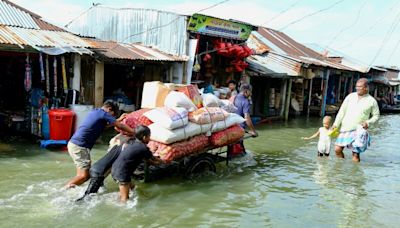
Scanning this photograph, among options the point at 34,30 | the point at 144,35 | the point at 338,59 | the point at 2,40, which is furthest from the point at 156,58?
the point at 338,59

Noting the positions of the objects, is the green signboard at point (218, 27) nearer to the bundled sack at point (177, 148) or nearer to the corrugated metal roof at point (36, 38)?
the corrugated metal roof at point (36, 38)

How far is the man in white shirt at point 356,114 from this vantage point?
Result: 834 centimetres

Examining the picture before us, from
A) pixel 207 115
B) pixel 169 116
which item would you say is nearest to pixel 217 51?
pixel 207 115

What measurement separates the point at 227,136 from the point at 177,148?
4.38 feet

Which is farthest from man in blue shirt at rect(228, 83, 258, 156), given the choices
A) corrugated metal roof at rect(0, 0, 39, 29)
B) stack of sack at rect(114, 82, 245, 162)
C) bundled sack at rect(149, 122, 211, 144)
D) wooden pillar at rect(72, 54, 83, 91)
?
A: corrugated metal roof at rect(0, 0, 39, 29)

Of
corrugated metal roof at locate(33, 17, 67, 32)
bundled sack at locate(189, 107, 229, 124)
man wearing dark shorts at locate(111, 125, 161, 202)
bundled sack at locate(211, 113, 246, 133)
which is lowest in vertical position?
man wearing dark shorts at locate(111, 125, 161, 202)

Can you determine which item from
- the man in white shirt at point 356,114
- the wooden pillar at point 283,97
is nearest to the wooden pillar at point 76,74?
the man in white shirt at point 356,114

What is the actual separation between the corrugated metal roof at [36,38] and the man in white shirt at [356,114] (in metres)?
6.50

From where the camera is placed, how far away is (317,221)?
5.67 meters

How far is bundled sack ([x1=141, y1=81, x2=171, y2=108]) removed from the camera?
7496mm

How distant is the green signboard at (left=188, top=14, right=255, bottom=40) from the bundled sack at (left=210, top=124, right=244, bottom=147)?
6930 millimetres

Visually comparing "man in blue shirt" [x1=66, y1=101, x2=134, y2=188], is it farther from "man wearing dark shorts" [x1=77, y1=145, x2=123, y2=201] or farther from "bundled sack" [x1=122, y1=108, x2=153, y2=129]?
"bundled sack" [x1=122, y1=108, x2=153, y2=129]

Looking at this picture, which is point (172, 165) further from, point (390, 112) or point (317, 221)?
point (390, 112)

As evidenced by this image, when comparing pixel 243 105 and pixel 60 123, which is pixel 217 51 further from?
pixel 60 123
